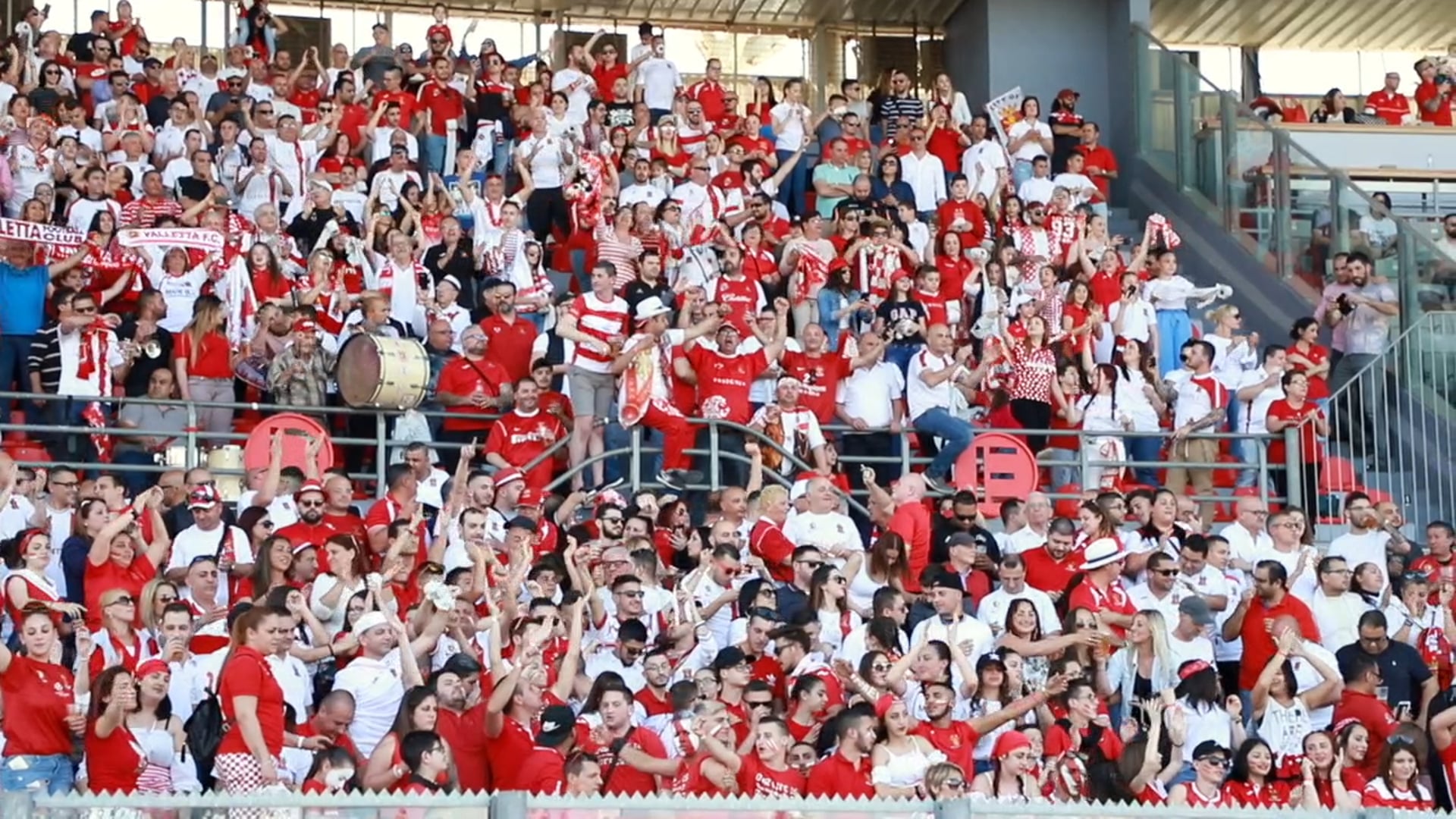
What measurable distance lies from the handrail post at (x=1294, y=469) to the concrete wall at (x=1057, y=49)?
836cm

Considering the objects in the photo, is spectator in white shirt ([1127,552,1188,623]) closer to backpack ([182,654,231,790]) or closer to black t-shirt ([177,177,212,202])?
backpack ([182,654,231,790])

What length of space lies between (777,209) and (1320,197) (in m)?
4.21

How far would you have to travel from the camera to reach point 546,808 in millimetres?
8883

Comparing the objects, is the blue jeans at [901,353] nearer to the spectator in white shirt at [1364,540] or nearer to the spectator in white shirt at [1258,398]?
the spectator in white shirt at [1258,398]

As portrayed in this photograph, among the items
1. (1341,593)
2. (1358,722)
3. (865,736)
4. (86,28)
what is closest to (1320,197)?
(1341,593)

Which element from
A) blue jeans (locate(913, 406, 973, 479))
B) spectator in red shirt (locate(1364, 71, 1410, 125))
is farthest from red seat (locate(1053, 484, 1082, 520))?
spectator in red shirt (locate(1364, 71, 1410, 125))

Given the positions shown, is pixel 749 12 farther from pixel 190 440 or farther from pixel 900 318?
pixel 190 440

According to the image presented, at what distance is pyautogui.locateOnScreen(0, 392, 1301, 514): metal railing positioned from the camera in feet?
56.3

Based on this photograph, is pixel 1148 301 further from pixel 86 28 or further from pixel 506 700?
pixel 86 28

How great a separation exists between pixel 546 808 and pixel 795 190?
1431 cm

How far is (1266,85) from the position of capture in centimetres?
3053

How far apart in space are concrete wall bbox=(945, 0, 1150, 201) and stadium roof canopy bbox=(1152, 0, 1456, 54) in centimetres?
192

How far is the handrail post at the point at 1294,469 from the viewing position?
60.9 feet

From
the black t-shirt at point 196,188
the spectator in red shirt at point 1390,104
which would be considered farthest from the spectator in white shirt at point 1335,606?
the spectator in red shirt at point 1390,104
